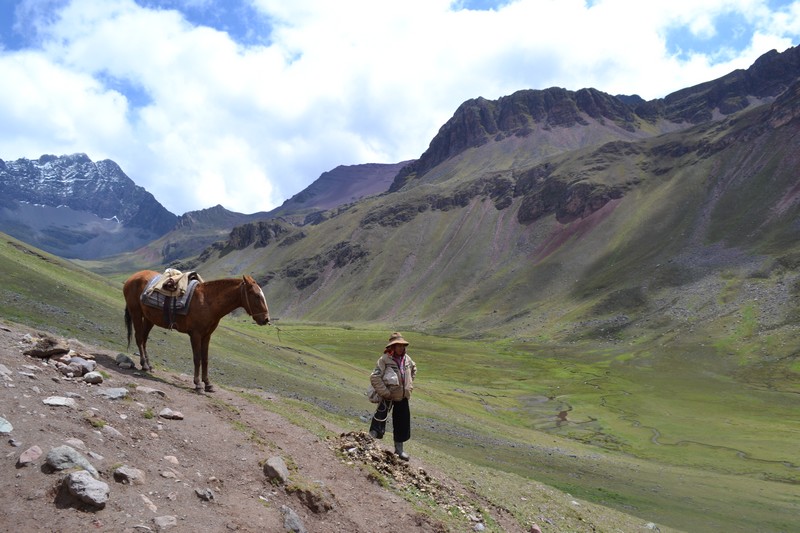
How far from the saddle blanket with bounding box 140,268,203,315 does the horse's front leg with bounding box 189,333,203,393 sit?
0.98m

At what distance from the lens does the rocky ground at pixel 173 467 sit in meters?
8.52

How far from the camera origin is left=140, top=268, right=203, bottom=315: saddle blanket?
17859 millimetres

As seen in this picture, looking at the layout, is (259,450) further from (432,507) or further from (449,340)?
(449,340)

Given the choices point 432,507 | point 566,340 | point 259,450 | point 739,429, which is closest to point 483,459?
point 432,507

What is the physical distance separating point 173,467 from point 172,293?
861 cm

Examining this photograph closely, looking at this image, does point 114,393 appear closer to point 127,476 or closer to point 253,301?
point 127,476

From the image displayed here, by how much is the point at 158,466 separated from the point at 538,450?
121 feet

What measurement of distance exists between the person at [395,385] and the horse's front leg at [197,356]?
19.6 feet

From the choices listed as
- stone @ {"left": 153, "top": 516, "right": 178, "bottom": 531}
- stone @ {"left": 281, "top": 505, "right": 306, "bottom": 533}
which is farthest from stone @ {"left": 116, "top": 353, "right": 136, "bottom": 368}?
stone @ {"left": 153, "top": 516, "right": 178, "bottom": 531}

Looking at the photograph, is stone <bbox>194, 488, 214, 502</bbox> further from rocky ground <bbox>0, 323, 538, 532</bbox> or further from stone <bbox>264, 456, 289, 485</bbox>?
stone <bbox>264, 456, 289, 485</bbox>

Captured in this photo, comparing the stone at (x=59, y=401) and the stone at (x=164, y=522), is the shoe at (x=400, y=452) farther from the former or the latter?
the stone at (x=59, y=401)

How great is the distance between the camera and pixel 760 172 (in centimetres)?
18962

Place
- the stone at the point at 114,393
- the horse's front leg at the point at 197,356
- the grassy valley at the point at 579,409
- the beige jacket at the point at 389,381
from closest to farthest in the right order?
the stone at the point at 114,393 < the beige jacket at the point at 389,381 < the horse's front leg at the point at 197,356 < the grassy valley at the point at 579,409

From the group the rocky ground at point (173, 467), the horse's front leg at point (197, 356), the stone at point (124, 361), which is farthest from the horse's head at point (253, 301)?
the stone at point (124, 361)
